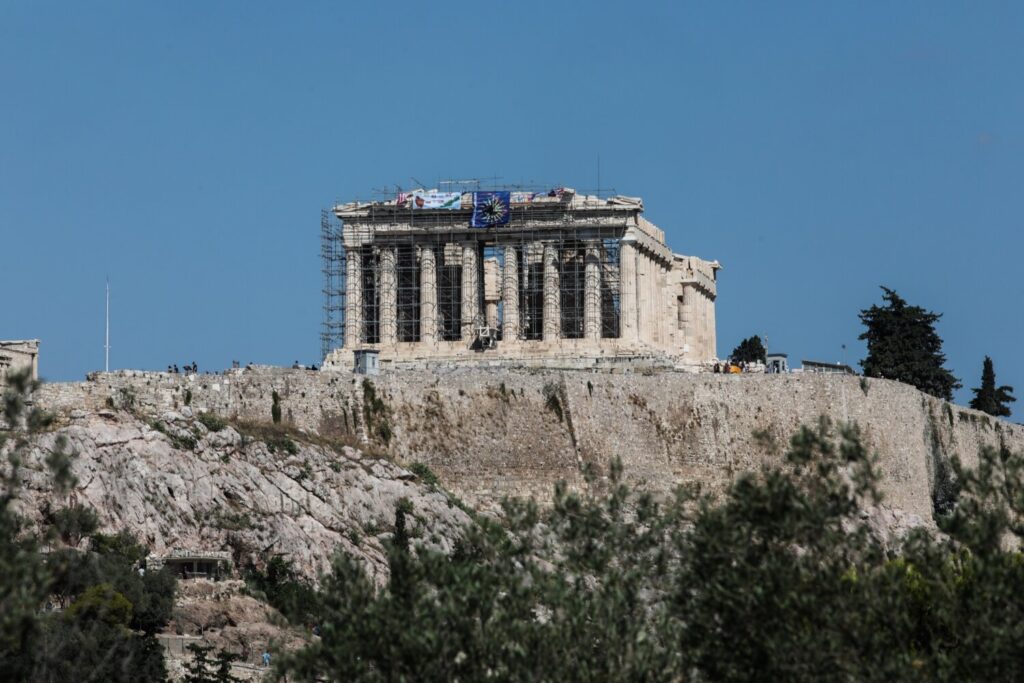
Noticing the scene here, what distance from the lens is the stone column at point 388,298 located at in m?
89.7

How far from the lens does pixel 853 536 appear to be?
4469 cm

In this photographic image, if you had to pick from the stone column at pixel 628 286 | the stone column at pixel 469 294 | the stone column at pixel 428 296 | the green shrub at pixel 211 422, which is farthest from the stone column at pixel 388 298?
the green shrub at pixel 211 422

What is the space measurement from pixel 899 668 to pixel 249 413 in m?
37.8

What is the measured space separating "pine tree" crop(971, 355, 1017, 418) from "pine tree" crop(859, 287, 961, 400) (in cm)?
379

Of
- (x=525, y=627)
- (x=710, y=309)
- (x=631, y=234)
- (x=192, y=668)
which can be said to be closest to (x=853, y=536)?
(x=525, y=627)

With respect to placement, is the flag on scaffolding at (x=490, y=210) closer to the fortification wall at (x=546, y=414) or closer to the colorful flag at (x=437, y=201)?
the colorful flag at (x=437, y=201)

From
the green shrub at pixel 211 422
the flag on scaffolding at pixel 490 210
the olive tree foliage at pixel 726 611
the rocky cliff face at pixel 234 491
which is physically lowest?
the olive tree foliage at pixel 726 611

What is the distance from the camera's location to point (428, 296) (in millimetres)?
89938

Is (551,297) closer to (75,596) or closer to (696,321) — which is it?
(696,321)

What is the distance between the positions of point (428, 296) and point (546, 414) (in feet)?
36.8

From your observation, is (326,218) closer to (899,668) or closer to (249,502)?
(249,502)

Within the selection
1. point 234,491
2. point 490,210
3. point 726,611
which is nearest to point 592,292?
point 490,210

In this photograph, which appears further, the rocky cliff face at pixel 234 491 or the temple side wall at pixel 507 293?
the temple side wall at pixel 507 293

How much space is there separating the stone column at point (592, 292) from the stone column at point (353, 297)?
26.5 ft
